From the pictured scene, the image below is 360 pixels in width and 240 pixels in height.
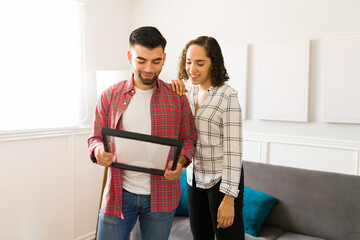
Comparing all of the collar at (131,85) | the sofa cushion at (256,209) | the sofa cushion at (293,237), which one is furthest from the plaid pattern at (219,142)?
the sofa cushion at (293,237)

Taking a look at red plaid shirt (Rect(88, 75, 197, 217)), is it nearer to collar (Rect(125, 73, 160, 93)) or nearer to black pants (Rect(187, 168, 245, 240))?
collar (Rect(125, 73, 160, 93))

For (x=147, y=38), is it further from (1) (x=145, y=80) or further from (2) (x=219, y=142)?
(2) (x=219, y=142)

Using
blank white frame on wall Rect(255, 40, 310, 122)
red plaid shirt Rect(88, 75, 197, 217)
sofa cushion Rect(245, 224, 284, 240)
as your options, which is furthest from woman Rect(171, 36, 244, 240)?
blank white frame on wall Rect(255, 40, 310, 122)

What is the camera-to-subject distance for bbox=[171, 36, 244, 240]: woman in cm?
133

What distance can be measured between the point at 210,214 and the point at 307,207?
91cm

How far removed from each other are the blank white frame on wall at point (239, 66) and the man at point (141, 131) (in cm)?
152

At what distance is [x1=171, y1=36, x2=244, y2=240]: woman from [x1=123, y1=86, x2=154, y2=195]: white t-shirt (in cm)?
19

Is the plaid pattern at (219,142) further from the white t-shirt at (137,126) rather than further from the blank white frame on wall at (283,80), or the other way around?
the blank white frame on wall at (283,80)

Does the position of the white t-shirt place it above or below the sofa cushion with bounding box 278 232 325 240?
above

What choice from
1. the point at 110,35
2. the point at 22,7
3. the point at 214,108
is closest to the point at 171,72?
the point at 110,35

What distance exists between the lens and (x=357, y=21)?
2248 mm

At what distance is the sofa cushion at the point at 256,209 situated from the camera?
81.0 inches

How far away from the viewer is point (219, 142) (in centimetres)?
141

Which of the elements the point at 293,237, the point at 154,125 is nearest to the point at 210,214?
the point at 154,125
